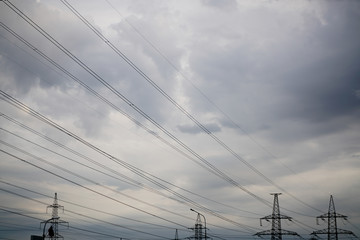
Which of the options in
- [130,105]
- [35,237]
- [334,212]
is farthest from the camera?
[334,212]

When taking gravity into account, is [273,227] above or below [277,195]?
below

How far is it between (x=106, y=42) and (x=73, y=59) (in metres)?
3.36

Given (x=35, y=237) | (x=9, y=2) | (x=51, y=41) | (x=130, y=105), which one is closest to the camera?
(x=9, y=2)

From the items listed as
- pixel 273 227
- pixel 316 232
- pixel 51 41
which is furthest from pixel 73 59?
pixel 316 232

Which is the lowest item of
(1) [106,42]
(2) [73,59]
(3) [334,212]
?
(3) [334,212]

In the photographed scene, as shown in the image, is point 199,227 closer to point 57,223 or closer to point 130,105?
point 57,223

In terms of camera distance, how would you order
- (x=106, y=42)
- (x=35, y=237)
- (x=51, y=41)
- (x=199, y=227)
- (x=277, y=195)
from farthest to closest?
(x=277, y=195) → (x=199, y=227) → (x=35, y=237) → (x=106, y=42) → (x=51, y=41)

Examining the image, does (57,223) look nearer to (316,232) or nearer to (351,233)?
(316,232)

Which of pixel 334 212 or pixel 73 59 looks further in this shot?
pixel 334 212

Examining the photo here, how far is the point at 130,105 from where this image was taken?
115 feet

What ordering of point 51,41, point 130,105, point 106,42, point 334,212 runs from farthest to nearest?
point 334,212, point 130,105, point 106,42, point 51,41

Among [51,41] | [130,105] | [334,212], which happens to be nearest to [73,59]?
[51,41]

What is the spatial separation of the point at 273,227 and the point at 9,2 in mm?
68420

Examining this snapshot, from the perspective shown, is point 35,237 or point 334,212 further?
point 334,212
